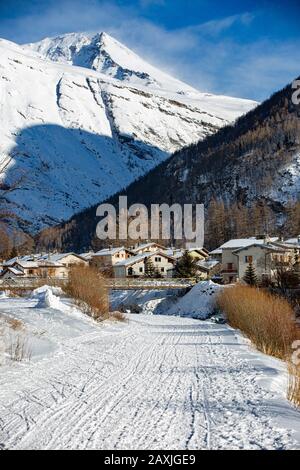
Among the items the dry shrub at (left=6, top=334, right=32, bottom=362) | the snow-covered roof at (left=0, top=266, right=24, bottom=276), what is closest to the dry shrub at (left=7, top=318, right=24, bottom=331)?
the dry shrub at (left=6, top=334, right=32, bottom=362)

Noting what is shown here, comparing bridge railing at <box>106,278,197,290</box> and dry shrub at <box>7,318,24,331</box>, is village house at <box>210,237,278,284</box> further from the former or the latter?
dry shrub at <box>7,318,24,331</box>

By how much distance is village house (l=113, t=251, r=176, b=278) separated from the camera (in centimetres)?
7838

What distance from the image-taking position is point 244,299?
24922 millimetres

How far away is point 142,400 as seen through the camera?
8188 mm

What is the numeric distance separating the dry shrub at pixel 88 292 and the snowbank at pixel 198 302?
51.8ft

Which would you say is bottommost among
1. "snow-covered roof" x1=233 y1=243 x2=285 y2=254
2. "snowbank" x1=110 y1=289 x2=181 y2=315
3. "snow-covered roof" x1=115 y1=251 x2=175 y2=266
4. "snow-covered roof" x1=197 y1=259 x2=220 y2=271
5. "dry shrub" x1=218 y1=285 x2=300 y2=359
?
"snowbank" x1=110 y1=289 x2=181 y2=315

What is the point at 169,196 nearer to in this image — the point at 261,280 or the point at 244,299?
the point at 261,280

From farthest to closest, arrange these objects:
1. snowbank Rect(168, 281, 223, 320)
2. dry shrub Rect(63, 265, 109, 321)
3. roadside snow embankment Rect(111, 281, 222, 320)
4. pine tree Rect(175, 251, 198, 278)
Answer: pine tree Rect(175, 251, 198, 278)
roadside snow embankment Rect(111, 281, 222, 320)
snowbank Rect(168, 281, 223, 320)
dry shrub Rect(63, 265, 109, 321)

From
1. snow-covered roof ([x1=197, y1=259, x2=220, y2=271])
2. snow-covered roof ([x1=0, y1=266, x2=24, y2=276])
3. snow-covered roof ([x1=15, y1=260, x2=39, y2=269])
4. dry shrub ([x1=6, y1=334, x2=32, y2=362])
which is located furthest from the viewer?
snow-covered roof ([x1=15, y1=260, x2=39, y2=269])

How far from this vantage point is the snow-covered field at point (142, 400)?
6.04 metres

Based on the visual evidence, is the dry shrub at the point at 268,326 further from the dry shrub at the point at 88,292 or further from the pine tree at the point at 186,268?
the pine tree at the point at 186,268

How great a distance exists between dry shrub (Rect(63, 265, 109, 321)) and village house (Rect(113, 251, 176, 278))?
163ft

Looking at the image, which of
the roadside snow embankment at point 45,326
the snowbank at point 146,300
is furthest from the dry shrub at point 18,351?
the snowbank at point 146,300

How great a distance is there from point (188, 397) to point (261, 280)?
40.9m
